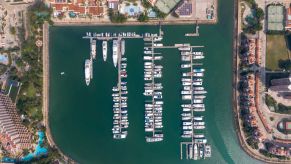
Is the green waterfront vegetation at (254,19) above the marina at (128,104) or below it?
above

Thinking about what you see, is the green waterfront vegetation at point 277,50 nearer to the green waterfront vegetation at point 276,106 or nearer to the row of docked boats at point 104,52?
the green waterfront vegetation at point 276,106

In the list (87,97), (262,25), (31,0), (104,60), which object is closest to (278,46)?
(262,25)

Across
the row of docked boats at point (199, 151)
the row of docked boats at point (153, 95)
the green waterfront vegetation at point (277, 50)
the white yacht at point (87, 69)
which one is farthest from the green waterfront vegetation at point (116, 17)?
the green waterfront vegetation at point (277, 50)

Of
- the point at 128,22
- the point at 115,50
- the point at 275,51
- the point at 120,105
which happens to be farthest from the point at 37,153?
the point at 275,51

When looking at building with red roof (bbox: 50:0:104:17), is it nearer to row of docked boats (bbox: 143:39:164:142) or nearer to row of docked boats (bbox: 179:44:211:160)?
row of docked boats (bbox: 143:39:164:142)

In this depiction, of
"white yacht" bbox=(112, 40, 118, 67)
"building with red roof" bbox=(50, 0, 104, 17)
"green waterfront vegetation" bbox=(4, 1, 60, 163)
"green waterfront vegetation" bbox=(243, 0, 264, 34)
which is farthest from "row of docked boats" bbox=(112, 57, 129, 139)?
"green waterfront vegetation" bbox=(243, 0, 264, 34)

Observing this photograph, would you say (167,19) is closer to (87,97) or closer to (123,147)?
(87,97)
